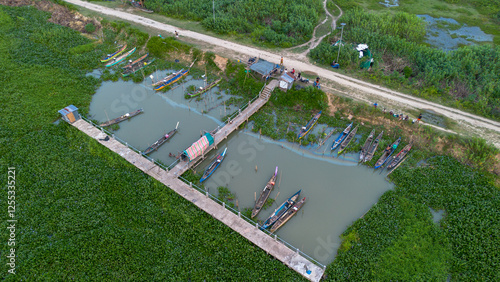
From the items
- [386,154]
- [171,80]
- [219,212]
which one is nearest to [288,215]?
[219,212]

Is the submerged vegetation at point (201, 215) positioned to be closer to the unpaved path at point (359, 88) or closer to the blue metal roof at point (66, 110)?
the blue metal roof at point (66, 110)

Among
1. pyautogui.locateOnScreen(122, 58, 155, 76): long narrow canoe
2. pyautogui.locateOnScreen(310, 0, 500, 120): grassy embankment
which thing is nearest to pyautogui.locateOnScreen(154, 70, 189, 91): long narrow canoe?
pyautogui.locateOnScreen(122, 58, 155, 76): long narrow canoe

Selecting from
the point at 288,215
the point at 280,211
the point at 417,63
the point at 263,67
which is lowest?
the point at 288,215

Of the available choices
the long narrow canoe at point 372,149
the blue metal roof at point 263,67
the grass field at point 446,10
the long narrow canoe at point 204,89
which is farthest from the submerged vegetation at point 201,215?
the grass field at point 446,10

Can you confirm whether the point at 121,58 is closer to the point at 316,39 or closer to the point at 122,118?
the point at 122,118

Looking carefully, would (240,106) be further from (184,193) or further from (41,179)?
(41,179)

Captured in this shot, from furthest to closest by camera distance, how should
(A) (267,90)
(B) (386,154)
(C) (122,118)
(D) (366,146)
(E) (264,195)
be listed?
(A) (267,90) < (C) (122,118) < (D) (366,146) < (B) (386,154) < (E) (264,195)

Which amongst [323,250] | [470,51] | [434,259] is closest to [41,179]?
[323,250]
